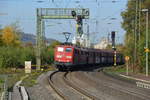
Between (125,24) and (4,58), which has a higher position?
(125,24)

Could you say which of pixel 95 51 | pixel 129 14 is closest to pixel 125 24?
pixel 129 14

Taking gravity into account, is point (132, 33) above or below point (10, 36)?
above

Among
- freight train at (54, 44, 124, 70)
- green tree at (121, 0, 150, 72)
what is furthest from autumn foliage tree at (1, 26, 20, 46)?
freight train at (54, 44, 124, 70)

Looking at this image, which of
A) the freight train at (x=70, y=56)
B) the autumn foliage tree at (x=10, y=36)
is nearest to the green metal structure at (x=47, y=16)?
the freight train at (x=70, y=56)

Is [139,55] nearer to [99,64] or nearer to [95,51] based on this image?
[95,51]

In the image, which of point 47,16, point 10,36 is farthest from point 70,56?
point 10,36

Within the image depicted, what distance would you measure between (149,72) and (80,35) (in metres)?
23.0

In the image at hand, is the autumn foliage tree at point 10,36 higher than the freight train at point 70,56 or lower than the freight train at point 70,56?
higher

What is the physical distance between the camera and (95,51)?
49938 millimetres

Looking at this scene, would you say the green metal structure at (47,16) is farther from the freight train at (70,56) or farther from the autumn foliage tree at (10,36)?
the autumn foliage tree at (10,36)

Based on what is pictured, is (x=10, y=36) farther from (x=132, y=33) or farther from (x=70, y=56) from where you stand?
(x=70, y=56)

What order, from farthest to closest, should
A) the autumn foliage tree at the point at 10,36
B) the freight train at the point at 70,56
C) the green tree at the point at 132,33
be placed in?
the autumn foliage tree at the point at 10,36 < the green tree at the point at 132,33 < the freight train at the point at 70,56

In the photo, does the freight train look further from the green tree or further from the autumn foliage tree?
the autumn foliage tree

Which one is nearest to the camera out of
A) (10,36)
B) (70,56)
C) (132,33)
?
(70,56)
